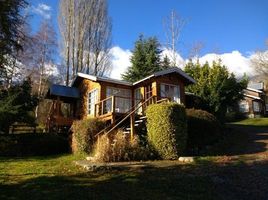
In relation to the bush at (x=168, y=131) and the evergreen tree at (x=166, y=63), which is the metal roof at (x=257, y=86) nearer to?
the evergreen tree at (x=166, y=63)

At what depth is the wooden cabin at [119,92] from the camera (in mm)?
24156

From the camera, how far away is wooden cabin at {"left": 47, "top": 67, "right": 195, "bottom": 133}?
79.3ft

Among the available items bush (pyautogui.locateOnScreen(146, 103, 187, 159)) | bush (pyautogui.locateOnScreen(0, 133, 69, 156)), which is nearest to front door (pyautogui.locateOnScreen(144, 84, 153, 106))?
bush (pyautogui.locateOnScreen(0, 133, 69, 156))

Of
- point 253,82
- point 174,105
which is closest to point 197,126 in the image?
point 174,105

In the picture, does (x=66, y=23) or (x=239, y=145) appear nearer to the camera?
(x=239, y=145)

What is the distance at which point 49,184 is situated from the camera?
11.2 m

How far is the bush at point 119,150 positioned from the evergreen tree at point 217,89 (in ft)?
42.9

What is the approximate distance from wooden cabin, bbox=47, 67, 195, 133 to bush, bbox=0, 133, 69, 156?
123 inches

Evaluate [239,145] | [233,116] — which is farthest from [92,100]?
[233,116]

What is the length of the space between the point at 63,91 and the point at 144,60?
11.4 metres

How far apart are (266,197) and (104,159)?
7277 millimetres

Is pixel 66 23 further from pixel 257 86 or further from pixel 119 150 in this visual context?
pixel 257 86

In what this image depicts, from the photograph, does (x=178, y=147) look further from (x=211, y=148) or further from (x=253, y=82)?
(x=253, y=82)

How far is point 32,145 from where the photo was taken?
21.2 m
